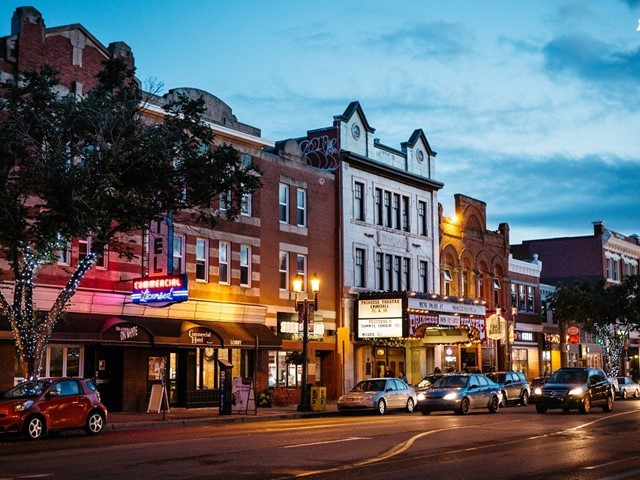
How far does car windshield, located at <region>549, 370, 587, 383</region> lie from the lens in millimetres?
33438

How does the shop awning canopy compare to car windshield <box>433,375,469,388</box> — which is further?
car windshield <box>433,375,469,388</box>

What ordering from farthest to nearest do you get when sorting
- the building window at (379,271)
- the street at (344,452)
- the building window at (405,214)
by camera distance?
the building window at (405,214), the building window at (379,271), the street at (344,452)

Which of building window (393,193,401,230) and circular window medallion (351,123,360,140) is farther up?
circular window medallion (351,123,360,140)

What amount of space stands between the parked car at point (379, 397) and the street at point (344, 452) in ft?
29.4

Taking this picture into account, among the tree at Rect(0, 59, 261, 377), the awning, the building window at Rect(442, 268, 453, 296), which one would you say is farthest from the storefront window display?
the tree at Rect(0, 59, 261, 377)

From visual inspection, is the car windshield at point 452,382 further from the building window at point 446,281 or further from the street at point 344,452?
the building window at point 446,281

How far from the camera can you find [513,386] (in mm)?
42031

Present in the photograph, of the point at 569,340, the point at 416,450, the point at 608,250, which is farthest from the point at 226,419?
the point at 608,250

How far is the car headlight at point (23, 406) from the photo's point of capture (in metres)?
22.7

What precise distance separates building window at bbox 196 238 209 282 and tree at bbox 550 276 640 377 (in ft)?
98.5

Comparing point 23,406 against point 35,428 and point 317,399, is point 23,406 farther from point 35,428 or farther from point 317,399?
point 317,399

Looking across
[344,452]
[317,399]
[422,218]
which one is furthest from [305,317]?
[344,452]

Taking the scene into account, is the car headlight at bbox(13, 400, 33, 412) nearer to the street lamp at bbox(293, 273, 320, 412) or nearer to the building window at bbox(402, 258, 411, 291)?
the street lamp at bbox(293, 273, 320, 412)

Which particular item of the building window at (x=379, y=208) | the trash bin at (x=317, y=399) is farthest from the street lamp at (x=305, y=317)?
the building window at (x=379, y=208)
